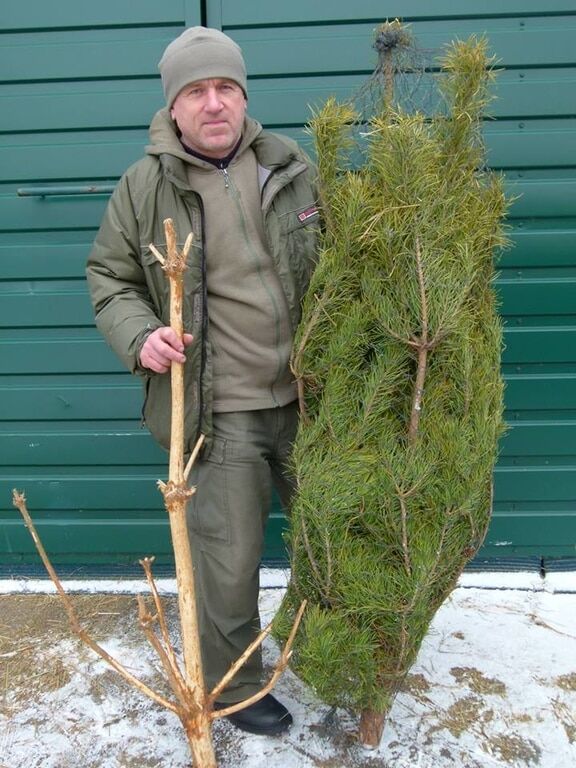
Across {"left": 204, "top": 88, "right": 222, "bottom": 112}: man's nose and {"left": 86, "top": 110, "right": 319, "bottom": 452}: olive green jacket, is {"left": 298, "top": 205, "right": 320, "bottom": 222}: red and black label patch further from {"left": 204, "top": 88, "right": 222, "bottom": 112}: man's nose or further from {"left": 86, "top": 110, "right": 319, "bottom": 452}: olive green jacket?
{"left": 204, "top": 88, "right": 222, "bottom": 112}: man's nose

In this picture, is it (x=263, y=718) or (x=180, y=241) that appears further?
(x=263, y=718)

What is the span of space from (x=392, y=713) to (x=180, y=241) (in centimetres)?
174

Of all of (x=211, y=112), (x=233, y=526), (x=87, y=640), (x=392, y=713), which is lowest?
(x=392, y=713)

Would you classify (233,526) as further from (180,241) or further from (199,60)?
(199,60)

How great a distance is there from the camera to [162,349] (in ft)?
5.80

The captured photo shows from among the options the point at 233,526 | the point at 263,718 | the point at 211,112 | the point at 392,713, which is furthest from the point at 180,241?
the point at 392,713

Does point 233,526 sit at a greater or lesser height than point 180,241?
lesser

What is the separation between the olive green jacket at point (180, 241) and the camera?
2.01 meters

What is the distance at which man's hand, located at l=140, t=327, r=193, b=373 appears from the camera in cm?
175

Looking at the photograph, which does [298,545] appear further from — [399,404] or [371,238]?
[371,238]

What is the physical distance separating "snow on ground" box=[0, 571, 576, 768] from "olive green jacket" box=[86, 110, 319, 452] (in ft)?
3.54

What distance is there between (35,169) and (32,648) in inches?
80.0

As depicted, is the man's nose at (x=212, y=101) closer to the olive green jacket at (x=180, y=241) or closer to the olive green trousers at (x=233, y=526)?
the olive green jacket at (x=180, y=241)

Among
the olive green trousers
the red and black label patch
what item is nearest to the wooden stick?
the olive green trousers
